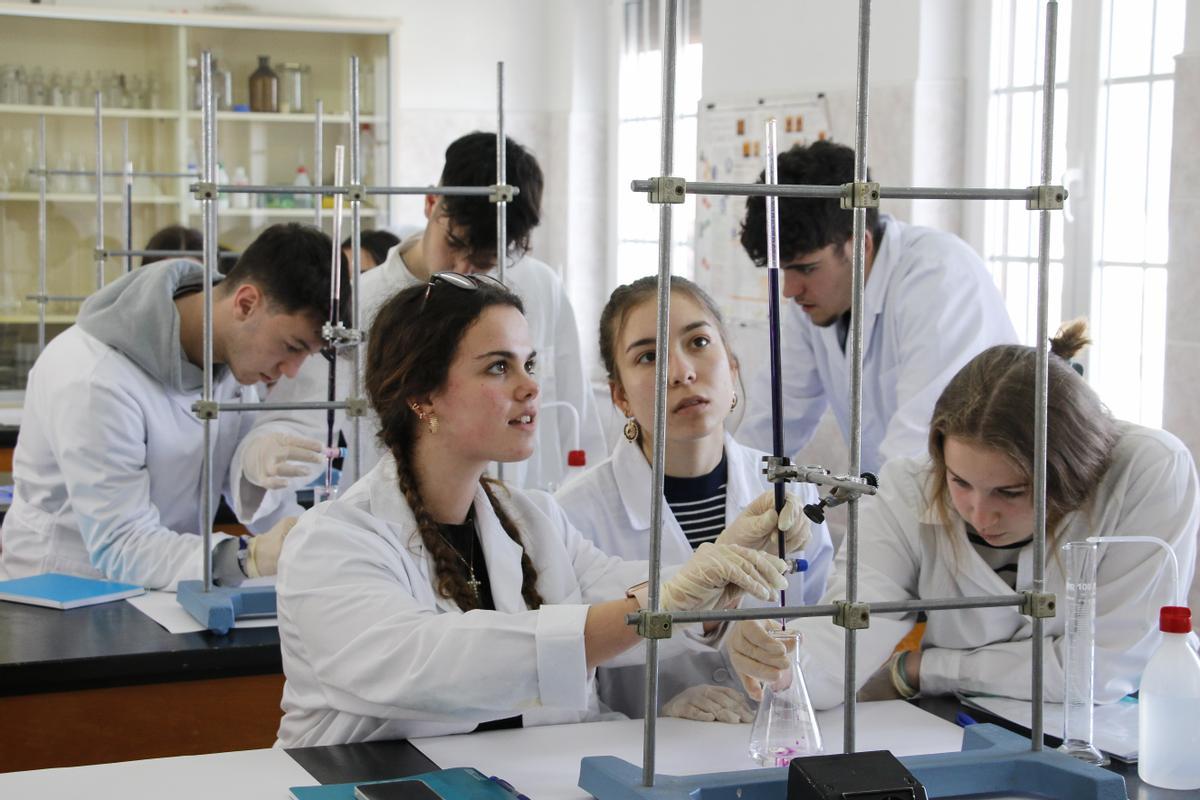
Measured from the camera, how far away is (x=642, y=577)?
6.49 feet

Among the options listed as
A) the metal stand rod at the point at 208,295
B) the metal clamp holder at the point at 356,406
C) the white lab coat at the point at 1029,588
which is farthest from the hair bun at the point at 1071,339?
the metal stand rod at the point at 208,295

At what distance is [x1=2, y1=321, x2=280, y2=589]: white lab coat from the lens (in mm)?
2479

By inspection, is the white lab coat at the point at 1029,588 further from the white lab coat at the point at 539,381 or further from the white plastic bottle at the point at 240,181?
the white plastic bottle at the point at 240,181

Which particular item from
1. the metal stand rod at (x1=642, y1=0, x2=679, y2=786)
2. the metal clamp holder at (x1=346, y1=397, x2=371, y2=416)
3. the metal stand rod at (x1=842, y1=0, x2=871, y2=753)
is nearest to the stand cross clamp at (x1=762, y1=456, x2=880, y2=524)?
the metal stand rod at (x1=842, y1=0, x2=871, y2=753)

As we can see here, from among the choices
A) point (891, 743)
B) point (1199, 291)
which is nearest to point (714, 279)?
point (1199, 291)

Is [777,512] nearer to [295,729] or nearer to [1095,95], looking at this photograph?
[295,729]

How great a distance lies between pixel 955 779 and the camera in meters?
1.43

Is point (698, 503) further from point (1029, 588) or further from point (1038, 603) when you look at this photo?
point (1038, 603)

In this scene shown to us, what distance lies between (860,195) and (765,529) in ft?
1.42

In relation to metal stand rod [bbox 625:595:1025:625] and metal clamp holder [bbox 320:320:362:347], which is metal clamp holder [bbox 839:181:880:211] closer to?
metal stand rod [bbox 625:595:1025:625]

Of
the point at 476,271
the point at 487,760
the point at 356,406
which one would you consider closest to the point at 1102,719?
the point at 487,760

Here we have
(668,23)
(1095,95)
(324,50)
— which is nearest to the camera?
(668,23)

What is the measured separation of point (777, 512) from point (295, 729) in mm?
694

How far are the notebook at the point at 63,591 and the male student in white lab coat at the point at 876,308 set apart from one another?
4.32 feet
